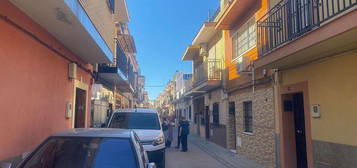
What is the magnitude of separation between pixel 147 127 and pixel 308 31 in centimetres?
572

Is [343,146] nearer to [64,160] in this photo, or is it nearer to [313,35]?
[313,35]

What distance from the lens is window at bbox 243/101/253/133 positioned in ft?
39.1

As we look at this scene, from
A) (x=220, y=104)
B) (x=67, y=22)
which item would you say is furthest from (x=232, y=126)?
(x=67, y=22)

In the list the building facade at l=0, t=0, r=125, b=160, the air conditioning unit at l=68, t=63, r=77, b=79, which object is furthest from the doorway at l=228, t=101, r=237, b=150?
the air conditioning unit at l=68, t=63, r=77, b=79

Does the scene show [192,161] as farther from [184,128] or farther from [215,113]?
[215,113]

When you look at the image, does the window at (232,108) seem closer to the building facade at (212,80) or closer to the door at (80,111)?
the building facade at (212,80)

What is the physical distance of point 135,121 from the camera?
32.7ft

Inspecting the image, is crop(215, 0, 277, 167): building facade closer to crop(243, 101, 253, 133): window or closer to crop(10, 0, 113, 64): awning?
crop(243, 101, 253, 133): window

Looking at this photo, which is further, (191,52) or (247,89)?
(191,52)

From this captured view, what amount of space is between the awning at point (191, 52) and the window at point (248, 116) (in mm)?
9885

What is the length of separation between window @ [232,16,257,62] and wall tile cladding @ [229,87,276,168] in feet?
5.84

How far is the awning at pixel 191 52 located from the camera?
861 inches

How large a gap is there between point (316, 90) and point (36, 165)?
6149 mm

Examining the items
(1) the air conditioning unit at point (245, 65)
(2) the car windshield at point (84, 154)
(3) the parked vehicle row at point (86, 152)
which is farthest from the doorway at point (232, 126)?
(2) the car windshield at point (84, 154)
